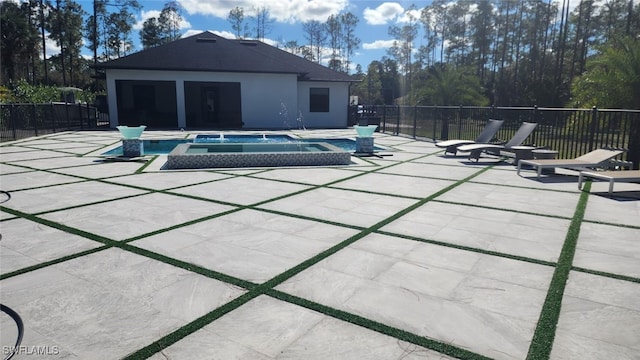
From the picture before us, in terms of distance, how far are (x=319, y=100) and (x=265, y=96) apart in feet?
12.4

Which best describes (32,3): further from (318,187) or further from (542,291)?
(542,291)

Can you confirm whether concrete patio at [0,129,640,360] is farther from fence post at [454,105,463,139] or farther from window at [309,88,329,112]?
window at [309,88,329,112]

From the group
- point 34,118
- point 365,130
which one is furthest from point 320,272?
point 34,118

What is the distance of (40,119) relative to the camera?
17.5 metres

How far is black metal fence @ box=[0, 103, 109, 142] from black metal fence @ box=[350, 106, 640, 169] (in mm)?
16053

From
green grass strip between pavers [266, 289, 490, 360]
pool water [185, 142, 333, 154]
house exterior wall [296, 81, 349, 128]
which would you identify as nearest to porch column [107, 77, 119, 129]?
house exterior wall [296, 81, 349, 128]

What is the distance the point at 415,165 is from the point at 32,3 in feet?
160

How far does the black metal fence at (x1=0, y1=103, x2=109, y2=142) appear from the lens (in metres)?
15.7

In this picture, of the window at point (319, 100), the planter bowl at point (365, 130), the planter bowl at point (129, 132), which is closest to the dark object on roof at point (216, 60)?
the window at point (319, 100)

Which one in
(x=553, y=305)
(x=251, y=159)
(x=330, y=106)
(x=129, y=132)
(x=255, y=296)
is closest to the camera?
(x=553, y=305)

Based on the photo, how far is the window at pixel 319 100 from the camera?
26.0 metres

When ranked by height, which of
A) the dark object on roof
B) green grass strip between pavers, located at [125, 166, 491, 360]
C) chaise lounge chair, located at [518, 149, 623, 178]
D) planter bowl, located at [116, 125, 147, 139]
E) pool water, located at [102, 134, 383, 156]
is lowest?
green grass strip between pavers, located at [125, 166, 491, 360]

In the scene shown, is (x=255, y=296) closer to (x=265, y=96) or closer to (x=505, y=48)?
(x=265, y=96)

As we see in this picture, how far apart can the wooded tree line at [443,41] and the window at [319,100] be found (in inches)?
316
